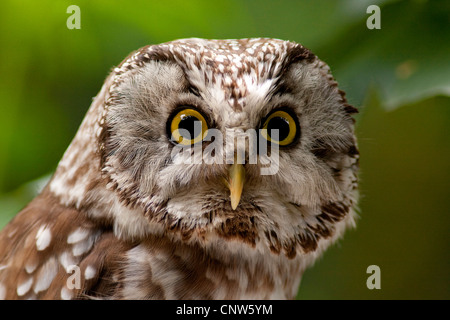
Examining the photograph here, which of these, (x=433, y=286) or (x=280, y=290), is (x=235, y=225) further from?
(x=433, y=286)

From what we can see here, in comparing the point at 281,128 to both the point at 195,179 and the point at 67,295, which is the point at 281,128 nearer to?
the point at 195,179

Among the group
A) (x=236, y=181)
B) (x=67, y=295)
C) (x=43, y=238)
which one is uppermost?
(x=236, y=181)

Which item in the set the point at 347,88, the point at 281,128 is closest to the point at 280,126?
the point at 281,128

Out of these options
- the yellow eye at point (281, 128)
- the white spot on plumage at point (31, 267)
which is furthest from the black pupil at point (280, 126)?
the white spot on plumage at point (31, 267)

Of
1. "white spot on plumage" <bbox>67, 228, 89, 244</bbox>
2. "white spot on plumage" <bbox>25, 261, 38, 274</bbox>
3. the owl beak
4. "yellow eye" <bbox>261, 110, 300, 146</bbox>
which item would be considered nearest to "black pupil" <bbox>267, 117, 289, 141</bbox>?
"yellow eye" <bbox>261, 110, 300, 146</bbox>

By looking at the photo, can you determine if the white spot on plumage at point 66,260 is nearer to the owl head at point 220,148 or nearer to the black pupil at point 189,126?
the owl head at point 220,148

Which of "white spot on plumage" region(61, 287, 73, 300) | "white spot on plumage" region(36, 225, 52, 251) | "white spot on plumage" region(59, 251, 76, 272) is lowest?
"white spot on plumage" region(61, 287, 73, 300)

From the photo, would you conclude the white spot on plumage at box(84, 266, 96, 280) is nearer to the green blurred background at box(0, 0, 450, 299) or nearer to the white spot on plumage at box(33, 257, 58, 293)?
the white spot on plumage at box(33, 257, 58, 293)
